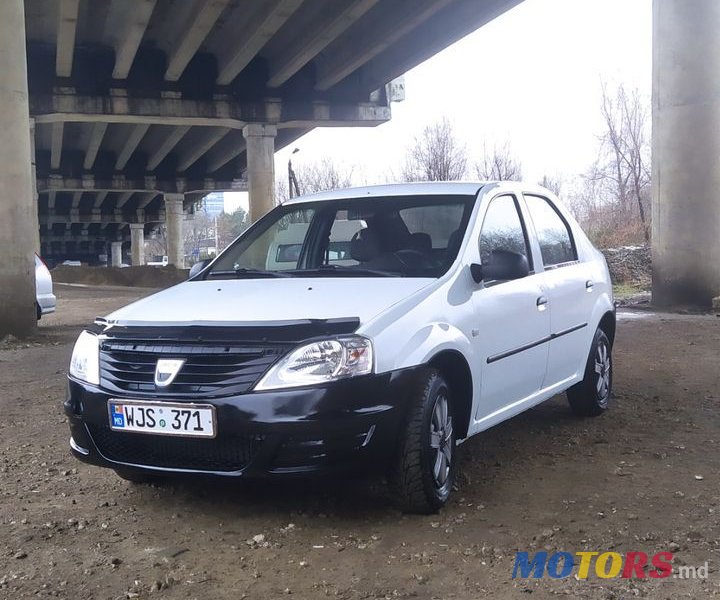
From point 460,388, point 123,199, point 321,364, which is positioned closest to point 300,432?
point 321,364

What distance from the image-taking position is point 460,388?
3.99 m

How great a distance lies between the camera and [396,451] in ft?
11.5

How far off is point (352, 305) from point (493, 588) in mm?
1336

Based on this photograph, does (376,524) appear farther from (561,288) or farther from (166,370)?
(561,288)

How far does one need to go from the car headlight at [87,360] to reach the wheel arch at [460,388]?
1.64m

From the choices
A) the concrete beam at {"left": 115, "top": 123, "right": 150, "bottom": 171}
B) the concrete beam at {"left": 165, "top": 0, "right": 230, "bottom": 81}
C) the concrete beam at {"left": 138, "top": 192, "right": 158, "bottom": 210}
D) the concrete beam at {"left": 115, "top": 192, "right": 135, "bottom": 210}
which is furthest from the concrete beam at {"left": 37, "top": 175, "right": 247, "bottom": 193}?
the concrete beam at {"left": 165, "top": 0, "right": 230, "bottom": 81}

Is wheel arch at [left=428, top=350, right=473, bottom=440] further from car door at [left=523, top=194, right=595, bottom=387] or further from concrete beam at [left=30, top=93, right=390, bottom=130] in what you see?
concrete beam at [left=30, top=93, right=390, bottom=130]

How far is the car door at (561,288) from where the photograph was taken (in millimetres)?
4941

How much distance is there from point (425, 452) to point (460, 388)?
0.52 m

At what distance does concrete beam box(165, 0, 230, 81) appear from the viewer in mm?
18047

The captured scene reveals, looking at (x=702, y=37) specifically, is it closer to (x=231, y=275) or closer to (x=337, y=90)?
(x=231, y=275)

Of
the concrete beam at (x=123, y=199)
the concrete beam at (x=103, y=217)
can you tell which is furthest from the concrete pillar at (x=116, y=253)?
the concrete beam at (x=123, y=199)

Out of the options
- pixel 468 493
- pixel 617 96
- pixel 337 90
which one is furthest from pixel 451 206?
pixel 617 96

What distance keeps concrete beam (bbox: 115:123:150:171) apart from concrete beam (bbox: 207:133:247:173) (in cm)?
354
